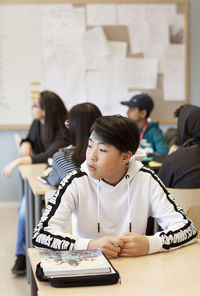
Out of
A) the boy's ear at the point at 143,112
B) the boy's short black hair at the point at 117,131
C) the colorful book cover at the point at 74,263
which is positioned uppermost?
the boy's short black hair at the point at 117,131

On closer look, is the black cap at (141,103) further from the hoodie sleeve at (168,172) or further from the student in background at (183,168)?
the hoodie sleeve at (168,172)

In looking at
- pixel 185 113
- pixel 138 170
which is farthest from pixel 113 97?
pixel 138 170

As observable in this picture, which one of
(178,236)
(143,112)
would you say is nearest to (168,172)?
(178,236)

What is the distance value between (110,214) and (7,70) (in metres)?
3.51

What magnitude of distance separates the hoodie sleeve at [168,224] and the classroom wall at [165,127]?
351 centimetres

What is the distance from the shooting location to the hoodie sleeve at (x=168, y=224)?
5.90 feet

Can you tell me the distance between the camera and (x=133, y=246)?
174 cm

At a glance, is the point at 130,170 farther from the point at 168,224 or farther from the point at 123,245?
the point at 123,245

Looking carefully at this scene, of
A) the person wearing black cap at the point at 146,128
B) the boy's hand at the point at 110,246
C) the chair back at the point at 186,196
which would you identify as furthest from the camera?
the person wearing black cap at the point at 146,128

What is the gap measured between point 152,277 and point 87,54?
3983 millimetres

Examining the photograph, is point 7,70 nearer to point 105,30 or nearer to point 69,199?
point 105,30

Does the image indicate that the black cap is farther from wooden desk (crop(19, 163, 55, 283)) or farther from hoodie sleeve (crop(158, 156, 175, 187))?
hoodie sleeve (crop(158, 156, 175, 187))

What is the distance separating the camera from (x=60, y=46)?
5246 mm

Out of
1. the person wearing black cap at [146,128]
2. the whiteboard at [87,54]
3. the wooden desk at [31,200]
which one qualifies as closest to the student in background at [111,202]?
the wooden desk at [31,200]
